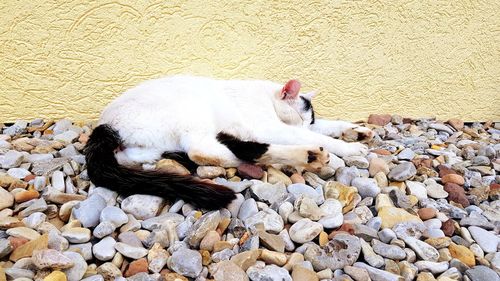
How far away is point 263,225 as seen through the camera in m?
1.56

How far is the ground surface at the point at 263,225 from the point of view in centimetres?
132

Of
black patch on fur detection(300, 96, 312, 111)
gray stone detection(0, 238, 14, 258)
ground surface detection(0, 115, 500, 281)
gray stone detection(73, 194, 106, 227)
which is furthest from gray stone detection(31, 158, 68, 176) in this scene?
black patch on fur detection(300, 96, 312, 111)

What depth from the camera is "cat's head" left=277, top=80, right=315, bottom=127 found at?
7.88 feet

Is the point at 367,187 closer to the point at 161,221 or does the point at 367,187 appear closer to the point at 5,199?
the point at 161,221

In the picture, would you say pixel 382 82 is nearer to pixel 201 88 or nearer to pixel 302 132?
pixel 302 132

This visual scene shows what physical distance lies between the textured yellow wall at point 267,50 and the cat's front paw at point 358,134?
2.30 feet

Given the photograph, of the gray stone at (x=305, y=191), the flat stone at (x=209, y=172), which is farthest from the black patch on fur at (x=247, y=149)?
the gray stone at (x=305, y=191)

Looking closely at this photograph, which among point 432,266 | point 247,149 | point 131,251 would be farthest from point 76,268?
point 432,266

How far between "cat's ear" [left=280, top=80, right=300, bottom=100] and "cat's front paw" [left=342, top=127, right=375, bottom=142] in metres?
0.47

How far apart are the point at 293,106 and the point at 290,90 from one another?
12 cm

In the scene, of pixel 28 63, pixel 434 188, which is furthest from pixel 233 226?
pixel 28 63

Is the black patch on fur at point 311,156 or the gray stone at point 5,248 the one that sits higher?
the black patch on fur at point 311,156

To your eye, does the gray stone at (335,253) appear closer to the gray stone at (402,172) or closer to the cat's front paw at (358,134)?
the gray stone at (402,172)

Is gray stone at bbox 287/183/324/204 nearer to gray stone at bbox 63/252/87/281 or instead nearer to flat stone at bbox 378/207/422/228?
flat stone at bbox 378/207/422/228
